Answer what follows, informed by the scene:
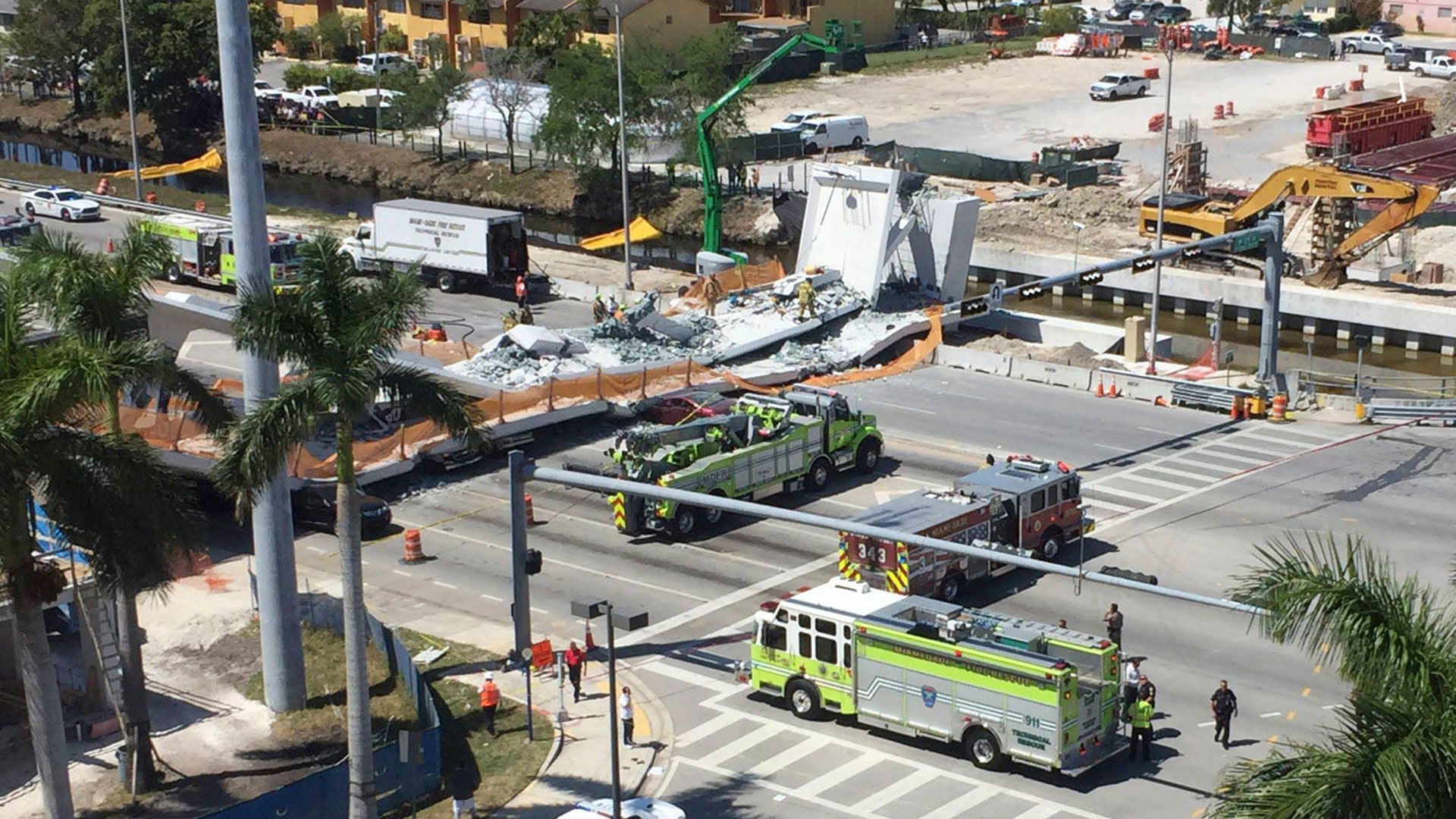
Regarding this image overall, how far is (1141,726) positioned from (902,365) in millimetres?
27799

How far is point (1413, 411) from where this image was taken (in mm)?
50562

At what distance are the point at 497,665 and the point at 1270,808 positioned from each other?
67.9 feet

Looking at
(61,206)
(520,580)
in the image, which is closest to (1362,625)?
(520,580)

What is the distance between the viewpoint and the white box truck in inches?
2601

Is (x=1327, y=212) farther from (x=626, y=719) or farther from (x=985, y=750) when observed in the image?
(x=626, y=719)

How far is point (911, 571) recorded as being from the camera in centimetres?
3616

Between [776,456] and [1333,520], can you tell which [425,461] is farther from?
[1333,520]

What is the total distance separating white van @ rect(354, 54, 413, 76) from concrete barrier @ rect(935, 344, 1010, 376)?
6358 cm

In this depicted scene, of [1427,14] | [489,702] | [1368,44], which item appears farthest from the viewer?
[1427,14]

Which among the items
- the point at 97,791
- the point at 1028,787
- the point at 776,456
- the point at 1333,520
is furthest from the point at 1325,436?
the point at 97,791

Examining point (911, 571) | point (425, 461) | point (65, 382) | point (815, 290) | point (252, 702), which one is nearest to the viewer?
point (65, 382)

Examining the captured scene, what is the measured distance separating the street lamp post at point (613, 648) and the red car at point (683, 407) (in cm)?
A: 1030

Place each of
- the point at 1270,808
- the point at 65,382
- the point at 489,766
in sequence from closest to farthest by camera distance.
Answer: the point at 1270,808 < the point at 65,382 < the point at 489,766

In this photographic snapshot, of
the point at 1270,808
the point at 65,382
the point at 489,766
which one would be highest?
the point at 65,382
